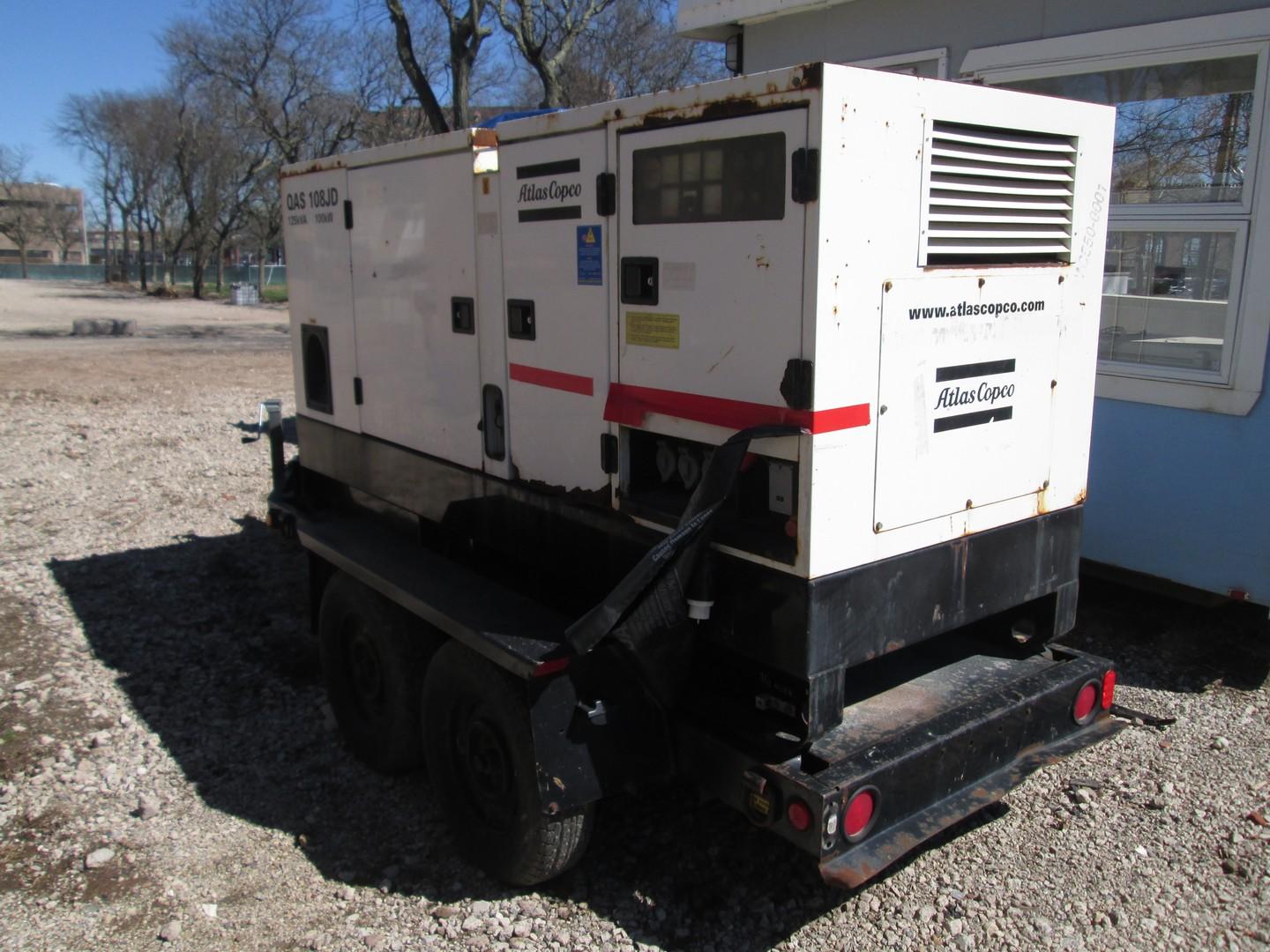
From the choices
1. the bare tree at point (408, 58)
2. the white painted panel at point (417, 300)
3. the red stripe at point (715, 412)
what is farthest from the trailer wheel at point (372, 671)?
the bare tree at point (408, 58)

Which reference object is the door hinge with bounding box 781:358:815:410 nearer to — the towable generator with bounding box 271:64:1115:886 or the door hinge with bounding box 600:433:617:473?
the towable generator with bounding box 271:64:1115:886

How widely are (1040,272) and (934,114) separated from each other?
2.49 ft

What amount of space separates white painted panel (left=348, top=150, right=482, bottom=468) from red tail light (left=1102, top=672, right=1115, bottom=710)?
2490mm

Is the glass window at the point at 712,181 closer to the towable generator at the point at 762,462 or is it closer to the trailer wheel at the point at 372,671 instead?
the towable generator at the point at 762,462

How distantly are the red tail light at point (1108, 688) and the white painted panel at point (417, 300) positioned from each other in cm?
249

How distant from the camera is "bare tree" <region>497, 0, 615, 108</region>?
815 inches

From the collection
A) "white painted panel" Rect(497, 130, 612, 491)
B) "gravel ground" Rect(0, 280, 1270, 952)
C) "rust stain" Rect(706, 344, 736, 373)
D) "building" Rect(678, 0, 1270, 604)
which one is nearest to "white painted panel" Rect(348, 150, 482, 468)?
"white painted panel" Rect(497, 130, 612, 491)

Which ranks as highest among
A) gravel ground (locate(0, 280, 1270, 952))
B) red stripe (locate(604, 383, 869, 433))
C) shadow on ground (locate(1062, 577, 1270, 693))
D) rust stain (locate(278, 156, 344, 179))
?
rust stain (locate(278, 156, 344, 179))

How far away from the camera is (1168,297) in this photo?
547 centimetres

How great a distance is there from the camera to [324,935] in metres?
3.42

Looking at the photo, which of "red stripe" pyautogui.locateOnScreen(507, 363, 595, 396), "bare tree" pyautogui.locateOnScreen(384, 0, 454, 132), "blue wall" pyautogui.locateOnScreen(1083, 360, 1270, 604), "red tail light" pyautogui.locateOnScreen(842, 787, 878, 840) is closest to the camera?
"red tail light" pyautogui.locateOnScreen(842, 787, 878, 840)

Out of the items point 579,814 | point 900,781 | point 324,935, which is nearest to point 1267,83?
point 900,781

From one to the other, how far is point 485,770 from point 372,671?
109 centimetres

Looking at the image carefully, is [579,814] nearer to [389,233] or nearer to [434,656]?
[434,656]
